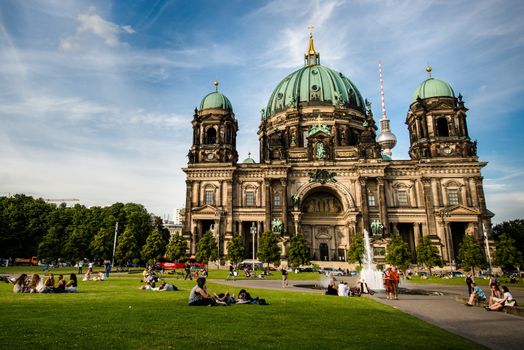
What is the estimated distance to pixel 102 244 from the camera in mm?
53688

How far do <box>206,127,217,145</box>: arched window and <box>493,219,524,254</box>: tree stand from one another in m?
58.9

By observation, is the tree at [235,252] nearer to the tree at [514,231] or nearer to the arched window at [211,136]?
the arched window at [211,136]

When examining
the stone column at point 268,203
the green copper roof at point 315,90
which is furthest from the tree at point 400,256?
the green copper roof at point 315,90

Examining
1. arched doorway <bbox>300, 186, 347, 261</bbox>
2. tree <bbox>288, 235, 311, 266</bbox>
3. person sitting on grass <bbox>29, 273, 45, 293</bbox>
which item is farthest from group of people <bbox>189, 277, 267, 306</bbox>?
arched doorway <bbox>300, 186, 347, 261</bbox>

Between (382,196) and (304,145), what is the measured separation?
18.0 meters

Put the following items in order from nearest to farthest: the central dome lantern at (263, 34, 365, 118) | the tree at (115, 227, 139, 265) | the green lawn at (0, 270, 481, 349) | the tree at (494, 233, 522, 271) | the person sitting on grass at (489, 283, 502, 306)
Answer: the green lawn at (0, 270, 481, 349) < the person sitting on grass at (489, 283, 502, 306) < the tree at (494, 233, 522, 271) < the tree at (115, 227, 139, 265) < the central dome lantern at (263, 34, 365, 118)

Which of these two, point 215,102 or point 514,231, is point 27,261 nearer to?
point 215,102

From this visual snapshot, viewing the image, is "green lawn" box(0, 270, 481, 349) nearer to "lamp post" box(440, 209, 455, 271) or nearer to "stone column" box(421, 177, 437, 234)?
"lamp post" box(440, 209, 455, 271)

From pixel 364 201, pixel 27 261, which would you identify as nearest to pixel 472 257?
pixel 364 201

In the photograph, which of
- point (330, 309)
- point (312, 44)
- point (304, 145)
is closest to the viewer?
point (330, 309)

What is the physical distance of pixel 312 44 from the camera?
281 ft

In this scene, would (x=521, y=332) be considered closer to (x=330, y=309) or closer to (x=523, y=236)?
(x=330, y=309)

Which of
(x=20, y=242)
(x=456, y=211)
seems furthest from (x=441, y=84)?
(x=20, y=242)

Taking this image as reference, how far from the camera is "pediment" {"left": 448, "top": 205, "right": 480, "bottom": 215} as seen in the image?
53.7m
